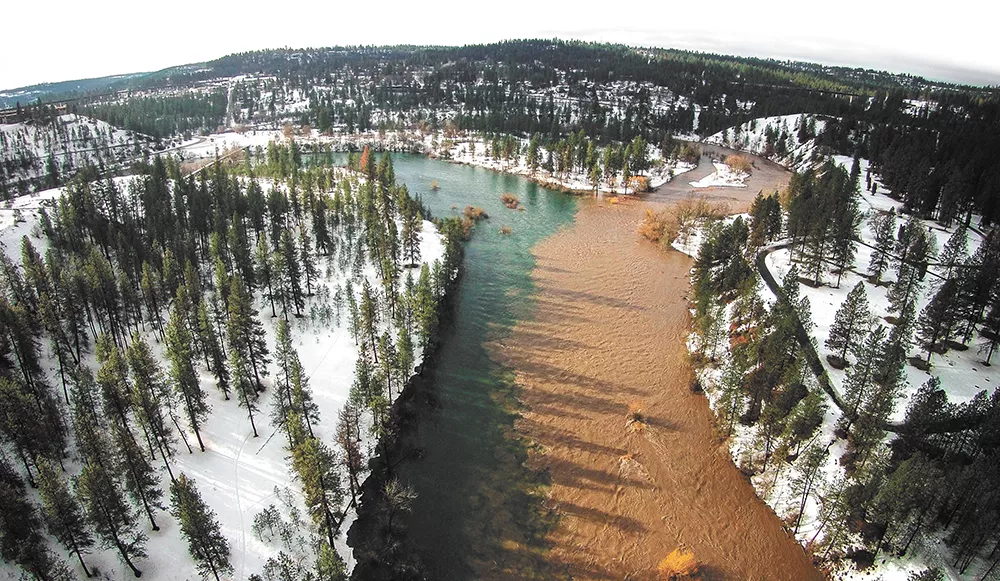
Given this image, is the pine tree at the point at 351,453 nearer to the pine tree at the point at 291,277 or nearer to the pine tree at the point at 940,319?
the pine tree at the point at 291,277

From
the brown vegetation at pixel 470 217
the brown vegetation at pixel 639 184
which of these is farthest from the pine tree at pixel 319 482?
the brown vegetation at pixel 639 184

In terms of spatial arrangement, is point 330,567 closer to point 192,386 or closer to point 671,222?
point 192,386

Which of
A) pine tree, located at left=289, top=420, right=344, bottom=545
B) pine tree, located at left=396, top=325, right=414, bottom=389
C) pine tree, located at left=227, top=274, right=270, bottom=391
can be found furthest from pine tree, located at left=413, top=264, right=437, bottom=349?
pine tree, located at left=289, top=420, right=344, bottom=545

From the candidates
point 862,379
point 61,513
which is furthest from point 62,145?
point 862,379

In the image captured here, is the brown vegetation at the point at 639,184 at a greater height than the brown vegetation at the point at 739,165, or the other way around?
the brown vegetation at the point at 739,165

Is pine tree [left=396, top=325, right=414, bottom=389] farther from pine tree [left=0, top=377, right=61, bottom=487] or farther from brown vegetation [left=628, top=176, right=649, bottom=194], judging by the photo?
brown vegetation [left=628, top=176, right=649, bottom=194]

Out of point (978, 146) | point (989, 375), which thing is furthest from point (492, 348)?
point (978, 146)

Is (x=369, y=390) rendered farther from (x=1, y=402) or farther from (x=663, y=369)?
(x=663, y=369)
